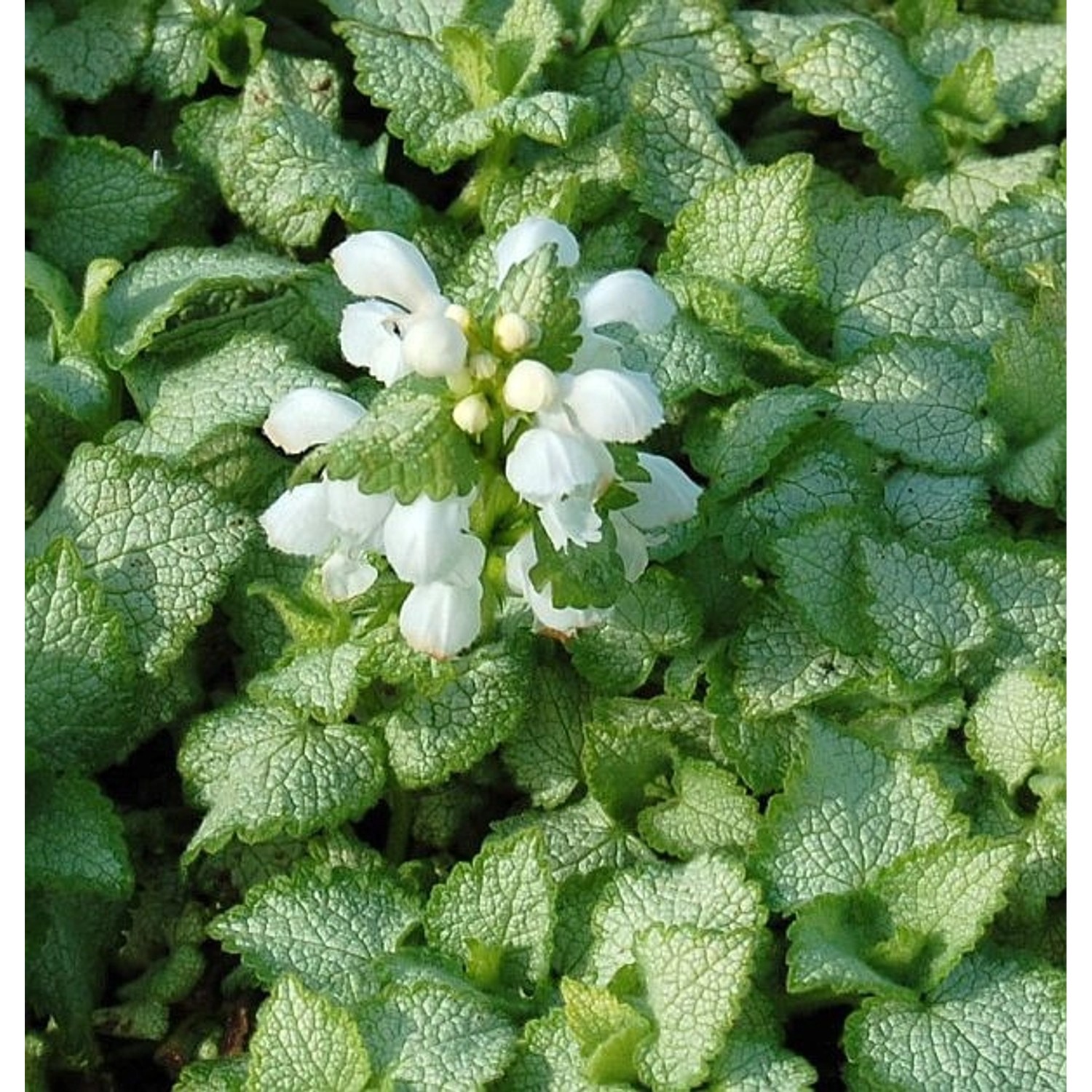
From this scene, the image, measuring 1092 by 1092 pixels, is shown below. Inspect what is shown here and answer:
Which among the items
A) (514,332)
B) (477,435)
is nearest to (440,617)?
(477,435)

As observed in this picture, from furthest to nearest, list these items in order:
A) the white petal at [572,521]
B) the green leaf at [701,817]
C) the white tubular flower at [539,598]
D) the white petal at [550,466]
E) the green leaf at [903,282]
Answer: the green leaf at [903,282] < the green leaf at [701,817] < the white tubular flower at [539,598] < the white petal at [572,521] < the white petal at [550,466]

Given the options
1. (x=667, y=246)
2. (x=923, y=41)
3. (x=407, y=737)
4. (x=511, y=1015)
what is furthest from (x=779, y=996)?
(x=923, y=41)

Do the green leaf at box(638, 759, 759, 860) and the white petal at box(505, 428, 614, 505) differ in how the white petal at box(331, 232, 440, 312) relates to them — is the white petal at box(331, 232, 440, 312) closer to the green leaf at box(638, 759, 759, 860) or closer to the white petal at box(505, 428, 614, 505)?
the white petal at box(505, 428, 614, 505)

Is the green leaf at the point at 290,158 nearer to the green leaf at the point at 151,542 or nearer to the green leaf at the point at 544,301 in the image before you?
the green leaf at the point at 151,542

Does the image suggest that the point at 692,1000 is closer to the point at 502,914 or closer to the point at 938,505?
the point at 502,914

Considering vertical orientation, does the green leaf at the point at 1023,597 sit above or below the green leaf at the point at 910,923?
above

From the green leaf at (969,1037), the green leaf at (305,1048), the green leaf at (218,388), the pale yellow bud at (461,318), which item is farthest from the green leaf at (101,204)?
the green leaf at (969,1037)
